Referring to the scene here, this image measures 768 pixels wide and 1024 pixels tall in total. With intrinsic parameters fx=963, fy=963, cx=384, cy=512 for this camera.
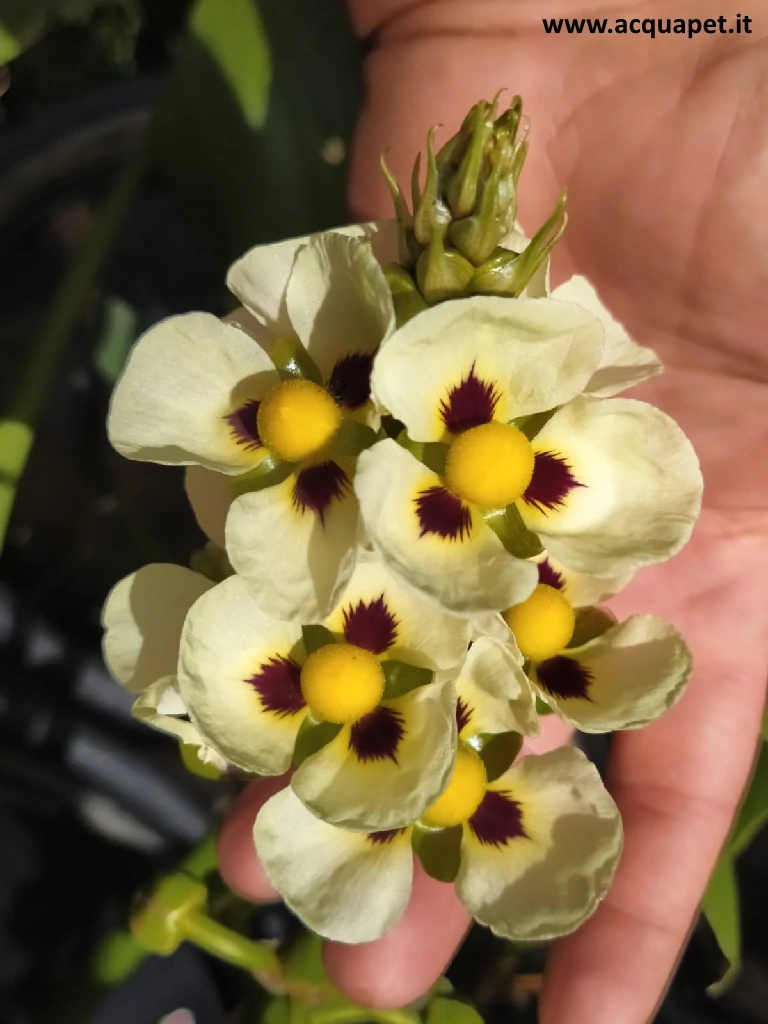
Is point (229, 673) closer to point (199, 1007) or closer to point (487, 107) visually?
point (487, 107)

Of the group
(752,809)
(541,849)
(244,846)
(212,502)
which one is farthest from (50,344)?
(752,809)

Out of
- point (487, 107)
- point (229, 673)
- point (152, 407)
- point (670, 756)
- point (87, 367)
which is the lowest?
point (670, 756)

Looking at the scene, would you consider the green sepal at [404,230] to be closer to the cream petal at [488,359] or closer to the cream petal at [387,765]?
the cream petal at [488,359]

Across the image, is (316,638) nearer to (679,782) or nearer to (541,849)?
(541,849)

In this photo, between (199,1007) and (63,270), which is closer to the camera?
(199,1007)

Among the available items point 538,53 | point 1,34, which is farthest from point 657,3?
point 1,34

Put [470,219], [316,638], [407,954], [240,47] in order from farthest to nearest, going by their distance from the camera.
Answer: [240,47] < [407,954] < [316,638] < [470,219]

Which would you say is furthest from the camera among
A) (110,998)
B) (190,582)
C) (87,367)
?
(87,367)
